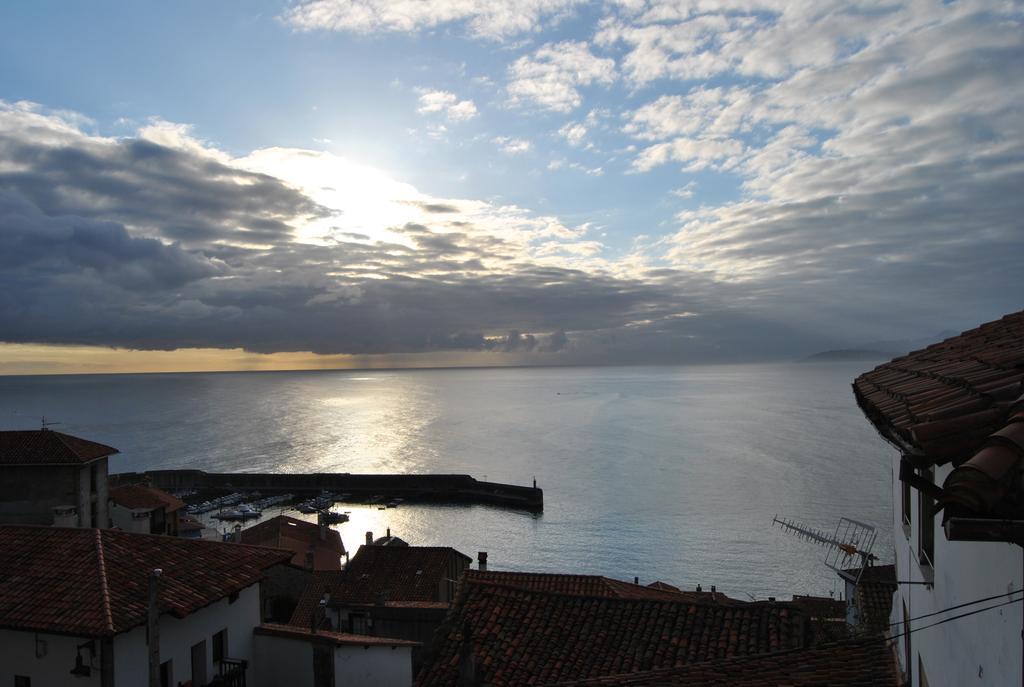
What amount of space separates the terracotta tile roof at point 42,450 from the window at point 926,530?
40.5 metres

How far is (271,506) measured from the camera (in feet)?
268

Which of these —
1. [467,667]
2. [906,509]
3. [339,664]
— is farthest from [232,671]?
[906,509]

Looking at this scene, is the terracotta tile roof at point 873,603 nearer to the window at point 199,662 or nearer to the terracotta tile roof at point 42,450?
the window at point 199,662

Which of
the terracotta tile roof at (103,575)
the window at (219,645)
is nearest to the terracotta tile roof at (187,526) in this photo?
the terracotta tile roof at (103,575)

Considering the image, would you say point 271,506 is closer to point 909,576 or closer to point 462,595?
point 462,595

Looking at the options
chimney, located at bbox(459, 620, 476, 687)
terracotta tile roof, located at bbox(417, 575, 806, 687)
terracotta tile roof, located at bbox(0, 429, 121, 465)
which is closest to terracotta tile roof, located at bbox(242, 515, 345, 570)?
terracotta tile roof, located at bbox(0, 429, 121, 465)

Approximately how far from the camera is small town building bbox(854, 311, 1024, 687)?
2.42 metres

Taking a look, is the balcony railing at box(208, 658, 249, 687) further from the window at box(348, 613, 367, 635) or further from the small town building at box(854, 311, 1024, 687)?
the small town building at box(854, 311, 1024, 687)

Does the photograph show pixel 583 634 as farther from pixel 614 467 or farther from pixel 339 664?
pixel 614 467

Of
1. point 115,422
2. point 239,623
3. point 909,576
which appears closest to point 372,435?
point 115,422

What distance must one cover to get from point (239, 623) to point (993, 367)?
1679 cm

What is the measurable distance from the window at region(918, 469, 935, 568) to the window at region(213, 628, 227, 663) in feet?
48.8

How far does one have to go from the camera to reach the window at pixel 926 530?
624 centimetres

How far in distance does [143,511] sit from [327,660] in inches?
1387
